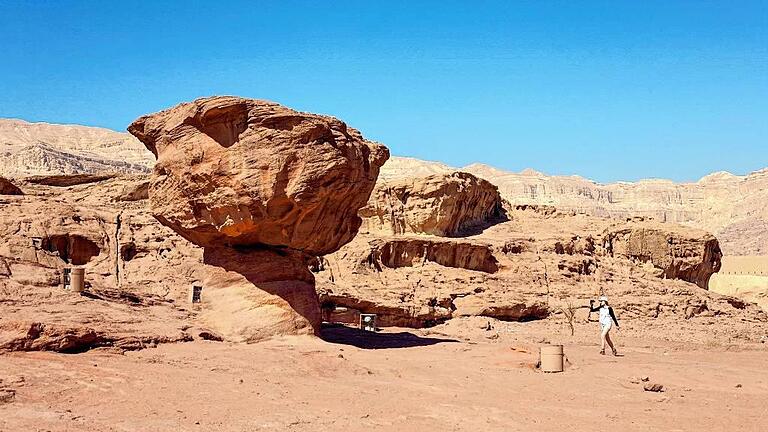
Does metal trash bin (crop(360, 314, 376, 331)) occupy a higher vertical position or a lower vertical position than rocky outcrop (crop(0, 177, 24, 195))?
lower

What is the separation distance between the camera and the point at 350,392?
881cm

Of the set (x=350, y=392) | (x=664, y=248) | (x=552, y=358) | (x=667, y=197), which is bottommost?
(x=350, y=392)

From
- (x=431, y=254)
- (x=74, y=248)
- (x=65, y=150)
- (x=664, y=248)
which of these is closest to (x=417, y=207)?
(x=431, y=254)

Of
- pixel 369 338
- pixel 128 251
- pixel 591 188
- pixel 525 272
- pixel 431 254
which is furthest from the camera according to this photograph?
pixel 591 188

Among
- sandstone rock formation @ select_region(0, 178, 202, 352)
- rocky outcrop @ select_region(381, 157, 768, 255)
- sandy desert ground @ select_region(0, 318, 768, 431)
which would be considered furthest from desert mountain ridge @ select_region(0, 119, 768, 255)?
sandy desert ground @ select_region(0, 318, 768, 431)

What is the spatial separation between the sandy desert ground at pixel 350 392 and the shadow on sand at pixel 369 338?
26.1 inches

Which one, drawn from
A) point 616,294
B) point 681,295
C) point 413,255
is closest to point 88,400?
point 413,255

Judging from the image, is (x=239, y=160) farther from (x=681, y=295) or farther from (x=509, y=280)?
(x=681, y=295)

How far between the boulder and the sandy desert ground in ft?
6.97

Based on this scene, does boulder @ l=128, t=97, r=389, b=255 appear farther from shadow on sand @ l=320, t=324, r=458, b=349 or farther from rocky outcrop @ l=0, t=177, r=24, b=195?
rocky outcrop @ l=0, t=177, r=24, b=195

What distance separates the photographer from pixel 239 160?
1235cm

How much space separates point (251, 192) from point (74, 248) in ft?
23.0

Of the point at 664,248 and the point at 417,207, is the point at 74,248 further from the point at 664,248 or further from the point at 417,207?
the point at 664,248

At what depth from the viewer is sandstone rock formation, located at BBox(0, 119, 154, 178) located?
59344mm
